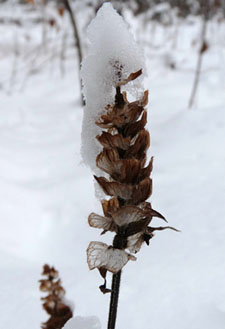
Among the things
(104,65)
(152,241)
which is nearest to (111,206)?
(104,65)

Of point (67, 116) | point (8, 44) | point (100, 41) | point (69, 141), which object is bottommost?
point (100, 41)

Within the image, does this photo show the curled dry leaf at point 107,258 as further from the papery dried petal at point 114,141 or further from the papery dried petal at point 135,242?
the papery dried petal at point 114,141

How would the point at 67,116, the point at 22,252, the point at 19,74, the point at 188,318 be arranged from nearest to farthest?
the point at 188,318
the point at 22,252
the point at 67,116
the point at 19,74

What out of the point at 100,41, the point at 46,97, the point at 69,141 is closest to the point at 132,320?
the point at 100,41

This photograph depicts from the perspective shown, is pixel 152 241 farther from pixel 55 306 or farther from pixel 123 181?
pixel 123 181

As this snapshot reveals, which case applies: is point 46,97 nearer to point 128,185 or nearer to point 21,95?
point 21,95

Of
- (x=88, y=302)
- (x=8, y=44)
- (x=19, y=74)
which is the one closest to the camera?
(x=88, y=302)
